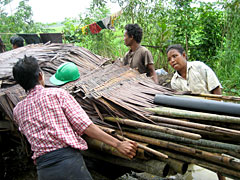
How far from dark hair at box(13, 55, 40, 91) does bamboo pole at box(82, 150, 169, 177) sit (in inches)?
33.5

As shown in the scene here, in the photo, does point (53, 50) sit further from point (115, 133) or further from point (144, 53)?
point (115, 133)

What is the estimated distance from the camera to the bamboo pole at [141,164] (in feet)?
5.59

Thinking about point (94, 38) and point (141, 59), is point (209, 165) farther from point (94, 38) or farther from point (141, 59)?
point (94, 38)

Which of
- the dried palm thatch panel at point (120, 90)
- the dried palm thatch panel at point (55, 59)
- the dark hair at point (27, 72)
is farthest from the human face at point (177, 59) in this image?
the dark hair at point (27, 72)

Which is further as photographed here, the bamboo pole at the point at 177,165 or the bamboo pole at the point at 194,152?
the bamboo pole at the point at 177,165

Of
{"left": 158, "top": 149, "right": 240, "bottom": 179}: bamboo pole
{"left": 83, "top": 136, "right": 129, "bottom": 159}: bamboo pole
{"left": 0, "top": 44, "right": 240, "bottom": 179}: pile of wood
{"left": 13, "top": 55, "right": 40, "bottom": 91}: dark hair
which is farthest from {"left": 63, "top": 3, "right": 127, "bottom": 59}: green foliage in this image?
{"left": 158, "top": 149, "right": 240, "bottom": 179}: bamboo pole

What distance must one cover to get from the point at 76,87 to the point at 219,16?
4510 millimetres

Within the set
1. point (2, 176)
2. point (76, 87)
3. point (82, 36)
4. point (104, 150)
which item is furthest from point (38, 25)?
point (104, 150)

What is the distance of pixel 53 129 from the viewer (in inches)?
69.7

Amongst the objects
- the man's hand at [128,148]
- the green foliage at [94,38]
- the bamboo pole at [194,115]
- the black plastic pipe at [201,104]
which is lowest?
the man's hand at [128,148]

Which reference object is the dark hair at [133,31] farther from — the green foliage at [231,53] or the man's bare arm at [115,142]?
the green foliage at [231,53]

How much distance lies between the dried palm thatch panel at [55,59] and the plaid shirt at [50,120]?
1222mm

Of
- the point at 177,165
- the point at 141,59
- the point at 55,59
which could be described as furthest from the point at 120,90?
the point at 55,59

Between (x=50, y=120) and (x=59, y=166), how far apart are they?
0.36m
